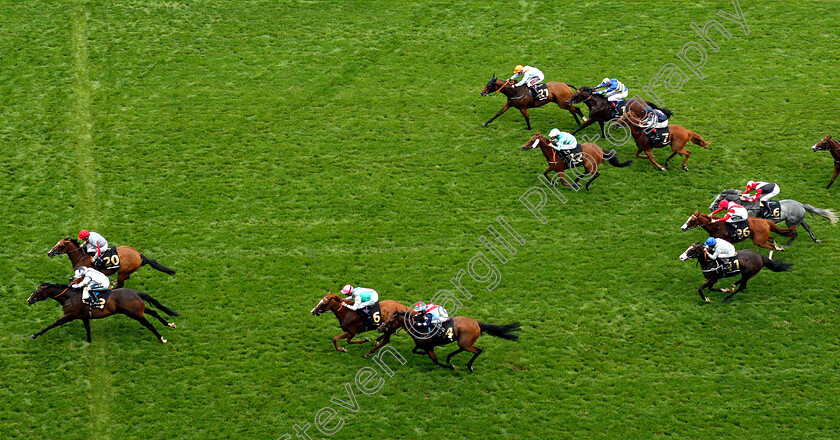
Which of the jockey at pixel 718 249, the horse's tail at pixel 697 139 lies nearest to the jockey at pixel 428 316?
the jockey at pixel 718 249

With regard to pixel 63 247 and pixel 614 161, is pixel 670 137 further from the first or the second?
pixel 63 247

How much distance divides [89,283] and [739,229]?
13873 millimetres

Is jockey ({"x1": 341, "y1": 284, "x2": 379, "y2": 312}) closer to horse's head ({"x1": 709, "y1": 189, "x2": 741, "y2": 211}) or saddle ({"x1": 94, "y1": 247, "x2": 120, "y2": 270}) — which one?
saddle ({"x1": 94, "y1": 247, "x2": 120, "y2": 270})

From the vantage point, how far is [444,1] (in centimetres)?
2833

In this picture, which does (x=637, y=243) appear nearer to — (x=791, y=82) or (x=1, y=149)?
(x=791, y=82)

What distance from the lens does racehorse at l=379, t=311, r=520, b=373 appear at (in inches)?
643

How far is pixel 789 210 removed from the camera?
1933 centimetres

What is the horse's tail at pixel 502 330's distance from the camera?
1648cm

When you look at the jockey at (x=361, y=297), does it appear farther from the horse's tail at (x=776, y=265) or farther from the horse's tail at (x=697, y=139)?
the horse's tail at (x=697, y=139)

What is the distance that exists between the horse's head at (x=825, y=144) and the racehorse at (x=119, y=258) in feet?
52.5

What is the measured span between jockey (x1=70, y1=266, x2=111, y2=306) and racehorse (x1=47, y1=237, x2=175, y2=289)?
0.86 meters

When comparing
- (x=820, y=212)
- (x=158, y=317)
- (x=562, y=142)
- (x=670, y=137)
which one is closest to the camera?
(x=158, y=317)

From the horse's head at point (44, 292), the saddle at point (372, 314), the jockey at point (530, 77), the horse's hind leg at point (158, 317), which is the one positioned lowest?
the horse's hind leg at point (158, 317)

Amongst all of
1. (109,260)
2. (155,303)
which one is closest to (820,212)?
(155,303)
